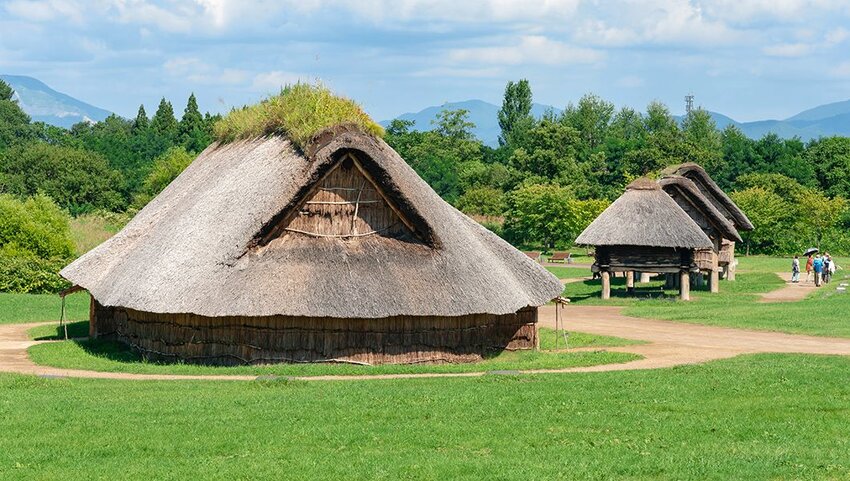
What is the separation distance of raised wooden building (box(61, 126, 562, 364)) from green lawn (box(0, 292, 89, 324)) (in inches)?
433

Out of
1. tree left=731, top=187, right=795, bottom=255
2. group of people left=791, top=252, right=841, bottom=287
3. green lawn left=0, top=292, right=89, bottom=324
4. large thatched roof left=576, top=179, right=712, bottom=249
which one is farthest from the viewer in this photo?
tree left=731, top=187, right=795, bottom=255

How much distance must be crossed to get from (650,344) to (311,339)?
33.9 ft

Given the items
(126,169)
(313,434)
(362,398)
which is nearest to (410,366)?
(362,398)

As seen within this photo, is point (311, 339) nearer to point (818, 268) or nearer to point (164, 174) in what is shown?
point (818, 268)

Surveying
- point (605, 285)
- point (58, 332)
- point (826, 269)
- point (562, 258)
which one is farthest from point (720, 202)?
point (58, 332)

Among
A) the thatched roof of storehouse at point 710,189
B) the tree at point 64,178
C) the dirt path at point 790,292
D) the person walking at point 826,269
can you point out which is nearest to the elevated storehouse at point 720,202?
the thatched roof of storehouse at point 710,189

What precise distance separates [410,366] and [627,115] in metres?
141

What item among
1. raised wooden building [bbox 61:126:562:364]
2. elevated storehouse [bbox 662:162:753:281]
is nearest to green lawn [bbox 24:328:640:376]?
raised wooden building [bbox 61:126:562:364]

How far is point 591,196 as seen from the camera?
90.5 metres

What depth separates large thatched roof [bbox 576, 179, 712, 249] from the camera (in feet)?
A: 160

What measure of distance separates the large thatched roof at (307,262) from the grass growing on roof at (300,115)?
0.57 meters

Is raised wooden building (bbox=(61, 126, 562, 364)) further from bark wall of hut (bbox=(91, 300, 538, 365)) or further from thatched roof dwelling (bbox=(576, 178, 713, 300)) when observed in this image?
thatched roof dwelling (bbox=(576, 178, 713, 300))

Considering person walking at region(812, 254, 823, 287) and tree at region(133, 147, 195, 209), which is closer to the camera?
person walking at region(812, 254, 823, 287)

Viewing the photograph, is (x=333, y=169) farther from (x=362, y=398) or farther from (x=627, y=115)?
(x=627, y=115)
